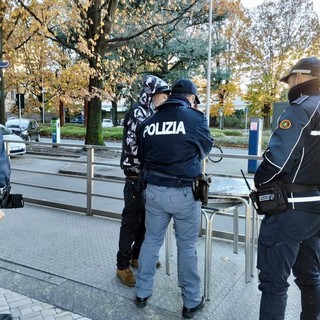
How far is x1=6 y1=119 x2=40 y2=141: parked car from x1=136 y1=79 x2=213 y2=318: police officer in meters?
16.9

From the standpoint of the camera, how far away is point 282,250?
2.20 meters

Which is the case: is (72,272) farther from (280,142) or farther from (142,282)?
(280,142)

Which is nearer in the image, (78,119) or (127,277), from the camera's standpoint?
(127,277)

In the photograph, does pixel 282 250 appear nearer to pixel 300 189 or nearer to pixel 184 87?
pixel 300 189

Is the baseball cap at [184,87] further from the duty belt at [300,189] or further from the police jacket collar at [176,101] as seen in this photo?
the duty belt at [300,189]

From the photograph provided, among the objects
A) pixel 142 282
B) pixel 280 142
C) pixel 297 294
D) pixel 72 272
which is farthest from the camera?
pixel 72 272

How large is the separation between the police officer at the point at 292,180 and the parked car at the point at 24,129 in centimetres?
1780

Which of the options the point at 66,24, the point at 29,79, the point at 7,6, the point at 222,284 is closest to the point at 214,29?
the point at 29,79

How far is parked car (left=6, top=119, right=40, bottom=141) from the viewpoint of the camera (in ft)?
61.3

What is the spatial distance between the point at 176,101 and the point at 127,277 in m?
1.68

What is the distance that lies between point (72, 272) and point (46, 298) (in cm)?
48

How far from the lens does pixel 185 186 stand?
8.93 feet

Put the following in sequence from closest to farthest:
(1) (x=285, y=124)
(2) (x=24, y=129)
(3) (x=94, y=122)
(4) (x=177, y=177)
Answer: (1) (x=285, y=124) < (4) (x=177, y=177) < (3) (x=94, y=122) < (2) (x=24, y=129)

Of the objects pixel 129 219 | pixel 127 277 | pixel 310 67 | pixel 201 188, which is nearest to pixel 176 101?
pixel 201 188
